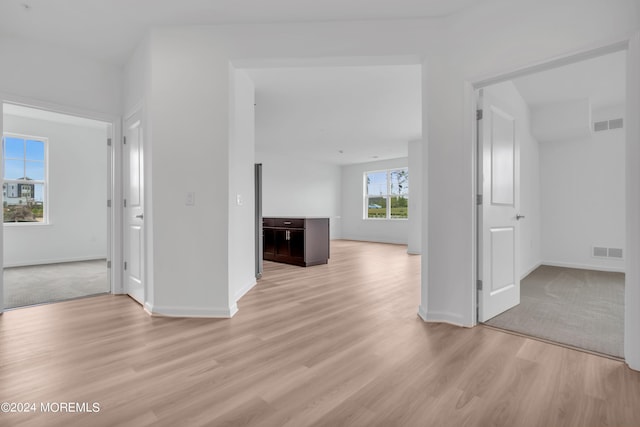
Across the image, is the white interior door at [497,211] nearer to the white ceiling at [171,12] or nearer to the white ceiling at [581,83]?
the white ceiling at [171,12]

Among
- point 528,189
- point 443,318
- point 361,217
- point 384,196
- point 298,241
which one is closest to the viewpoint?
point 443,318

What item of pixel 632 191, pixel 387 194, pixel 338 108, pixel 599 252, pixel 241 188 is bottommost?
pixel 599 252

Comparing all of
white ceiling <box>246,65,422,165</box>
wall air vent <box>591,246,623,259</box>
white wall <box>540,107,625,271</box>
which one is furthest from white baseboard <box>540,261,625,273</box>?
white ceiling <box>246,65,422,165</box>

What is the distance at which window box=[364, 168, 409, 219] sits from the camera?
987 cm

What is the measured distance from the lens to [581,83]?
4.16 meters

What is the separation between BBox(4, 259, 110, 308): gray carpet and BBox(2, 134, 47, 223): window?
1.05 m

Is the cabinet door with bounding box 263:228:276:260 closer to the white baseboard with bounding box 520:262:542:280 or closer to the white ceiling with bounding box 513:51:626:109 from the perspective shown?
the white baseboard with bounding box 520:262:542:280

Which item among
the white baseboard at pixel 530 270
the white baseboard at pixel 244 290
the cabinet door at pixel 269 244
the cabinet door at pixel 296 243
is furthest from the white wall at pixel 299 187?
the white baseboard at pixel 244 290

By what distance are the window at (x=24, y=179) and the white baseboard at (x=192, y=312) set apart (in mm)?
5005

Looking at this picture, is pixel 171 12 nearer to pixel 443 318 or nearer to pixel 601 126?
pixel 443 318

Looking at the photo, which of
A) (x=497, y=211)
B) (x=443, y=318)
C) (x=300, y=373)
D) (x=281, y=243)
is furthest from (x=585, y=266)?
(x=300, y=373)

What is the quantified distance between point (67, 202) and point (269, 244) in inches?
163

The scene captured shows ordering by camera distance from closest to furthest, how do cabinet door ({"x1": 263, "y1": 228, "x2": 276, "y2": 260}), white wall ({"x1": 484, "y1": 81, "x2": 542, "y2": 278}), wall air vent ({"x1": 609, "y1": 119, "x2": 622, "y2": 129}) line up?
1. white wall ({"x1": 484, "y1": 81, "x2": 542, "y2": 278})
2. wall air vent ({"x1": 609, "y1": 119, "x2": 622, "y2": 129})
3. cabinet door ({"x1": 263, "y1": 228, "x2": 276, "y2": 260})

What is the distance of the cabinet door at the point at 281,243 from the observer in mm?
5930
